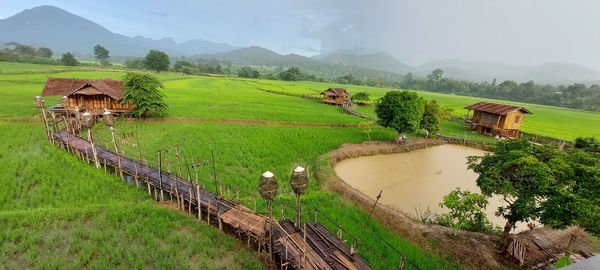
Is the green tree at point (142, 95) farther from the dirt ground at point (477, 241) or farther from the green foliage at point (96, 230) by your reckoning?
the dirt ground at point (477, 241)

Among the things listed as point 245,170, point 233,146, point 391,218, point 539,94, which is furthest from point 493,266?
point 539,94

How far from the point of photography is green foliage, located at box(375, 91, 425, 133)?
24.1 meters

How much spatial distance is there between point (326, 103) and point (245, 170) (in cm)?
3190

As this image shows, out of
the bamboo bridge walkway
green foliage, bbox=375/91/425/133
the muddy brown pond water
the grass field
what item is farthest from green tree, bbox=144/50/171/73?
the muddy brown pond water

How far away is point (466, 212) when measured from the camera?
12.2 metres

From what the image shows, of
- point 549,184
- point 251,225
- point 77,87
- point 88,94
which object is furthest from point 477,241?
point 77,87

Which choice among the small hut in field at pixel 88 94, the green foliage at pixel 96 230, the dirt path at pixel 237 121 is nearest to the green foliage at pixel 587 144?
the dirt path at pixel 237 121

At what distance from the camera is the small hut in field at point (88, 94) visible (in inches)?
1008

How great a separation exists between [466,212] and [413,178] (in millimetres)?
6491

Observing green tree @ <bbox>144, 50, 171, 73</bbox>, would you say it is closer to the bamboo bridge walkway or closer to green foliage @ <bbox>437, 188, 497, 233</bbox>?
the bamboo bridge walkway

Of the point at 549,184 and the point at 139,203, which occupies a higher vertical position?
the point at 549,184

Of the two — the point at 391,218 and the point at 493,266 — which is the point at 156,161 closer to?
the point at 391,218

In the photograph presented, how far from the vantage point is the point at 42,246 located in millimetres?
9125

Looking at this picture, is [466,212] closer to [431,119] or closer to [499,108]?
[431,119]
